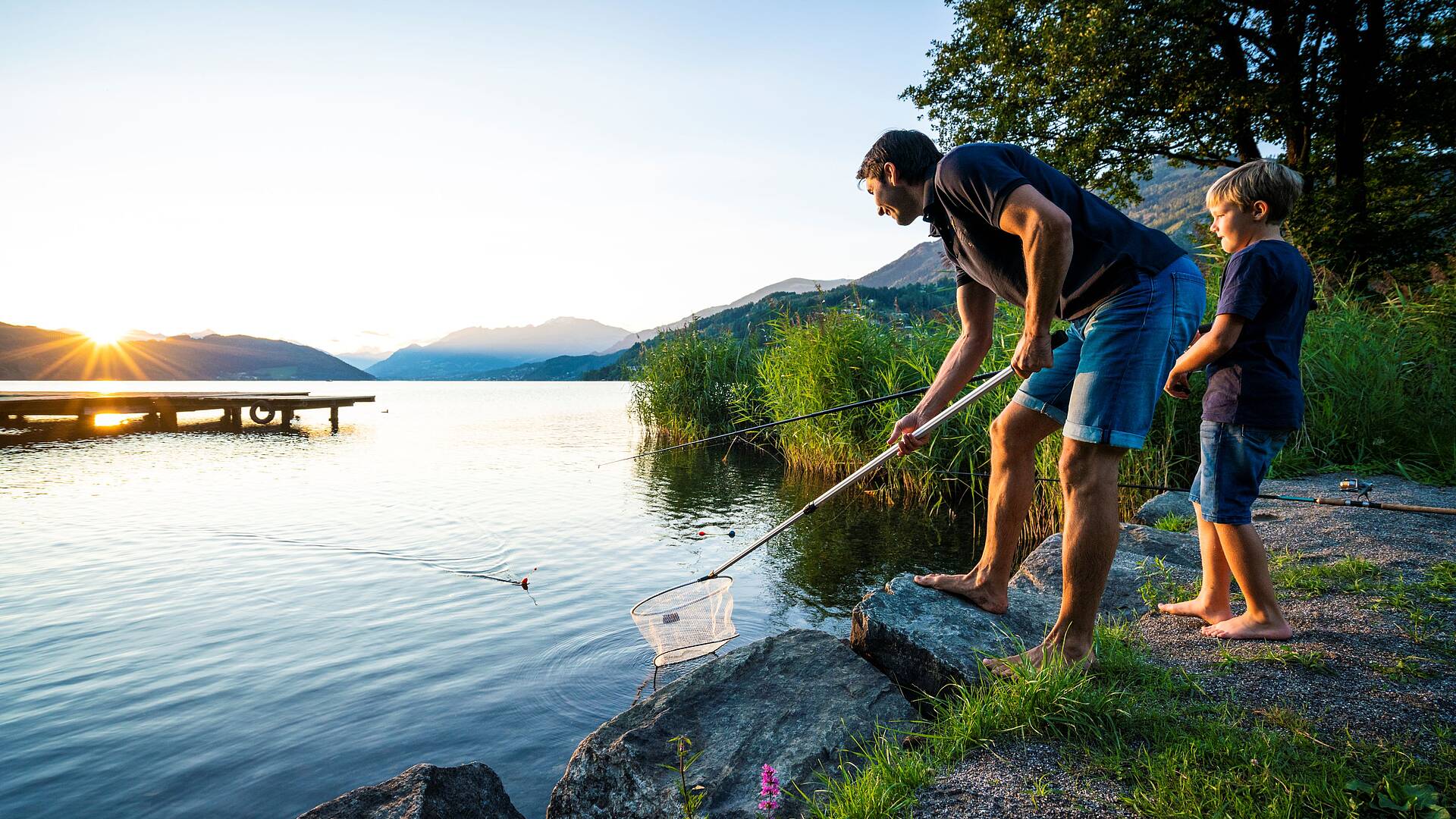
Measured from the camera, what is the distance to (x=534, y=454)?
17.3m

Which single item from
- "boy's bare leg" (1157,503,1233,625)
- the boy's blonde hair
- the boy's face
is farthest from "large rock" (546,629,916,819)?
the boy's blonde hair

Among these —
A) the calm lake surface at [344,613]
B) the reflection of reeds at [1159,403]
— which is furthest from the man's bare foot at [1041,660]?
the reflection of reeds at [1159,403]

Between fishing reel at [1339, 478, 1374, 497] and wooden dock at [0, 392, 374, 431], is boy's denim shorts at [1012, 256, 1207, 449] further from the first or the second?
wooden dock at [0, 392, 374, 431]

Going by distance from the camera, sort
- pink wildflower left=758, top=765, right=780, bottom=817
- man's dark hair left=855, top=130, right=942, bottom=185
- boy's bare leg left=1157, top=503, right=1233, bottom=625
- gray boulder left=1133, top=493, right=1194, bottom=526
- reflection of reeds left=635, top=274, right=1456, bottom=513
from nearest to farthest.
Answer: pink wildflower left=758, top=765, right=780, bottom=817, man's dark hair left=855, top=130, right=942, bottom=185, boy's bare leg left=1157, top=503, right=1233, bottom=625, gray boulder left=1133, top=493, right=1194, bottom=526, reflection of reeds left=635, top=274, right=1456, bottom=513

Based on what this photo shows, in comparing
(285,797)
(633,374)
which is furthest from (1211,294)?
(633,374)

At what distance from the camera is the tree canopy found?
1271 cm

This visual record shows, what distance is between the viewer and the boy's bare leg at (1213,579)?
3.02 metres

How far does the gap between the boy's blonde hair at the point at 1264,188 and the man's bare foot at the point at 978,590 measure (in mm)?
1831

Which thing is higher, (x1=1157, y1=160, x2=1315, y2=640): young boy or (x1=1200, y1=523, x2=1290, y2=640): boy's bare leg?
(x1=1157, y1=160, x2=1315, y2=640): young boy

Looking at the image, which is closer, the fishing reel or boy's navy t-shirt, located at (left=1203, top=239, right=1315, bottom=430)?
boy's navy t-shirt, located at (left=1203, top=239, right=1315, bottom=430)

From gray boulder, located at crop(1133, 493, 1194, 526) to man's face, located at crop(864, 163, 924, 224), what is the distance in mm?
4273

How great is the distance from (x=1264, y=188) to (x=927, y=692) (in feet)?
8.06

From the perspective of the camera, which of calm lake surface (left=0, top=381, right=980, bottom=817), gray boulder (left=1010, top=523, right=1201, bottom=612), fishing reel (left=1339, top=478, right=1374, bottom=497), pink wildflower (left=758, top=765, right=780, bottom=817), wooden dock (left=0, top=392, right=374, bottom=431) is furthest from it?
wooden dock (left=0, top=392, right=374, bottom=431)

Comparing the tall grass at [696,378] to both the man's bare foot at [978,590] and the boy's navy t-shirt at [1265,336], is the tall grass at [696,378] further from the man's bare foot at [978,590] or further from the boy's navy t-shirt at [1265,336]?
the boy's navy t-shirt at [1265,336]
